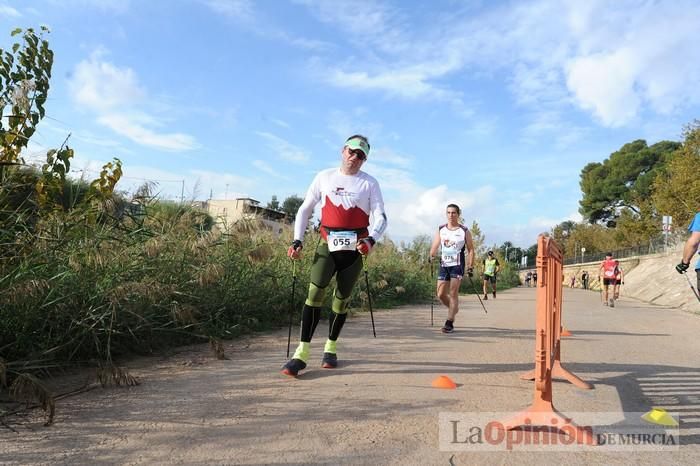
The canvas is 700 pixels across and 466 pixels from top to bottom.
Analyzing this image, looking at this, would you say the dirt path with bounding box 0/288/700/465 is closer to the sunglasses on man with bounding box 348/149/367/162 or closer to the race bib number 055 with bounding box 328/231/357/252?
the race bib number 055 with bounding box 328/231/357/252

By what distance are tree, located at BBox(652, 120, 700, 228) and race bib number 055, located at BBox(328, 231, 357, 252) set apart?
34.8m

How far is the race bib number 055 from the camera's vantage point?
4832mm

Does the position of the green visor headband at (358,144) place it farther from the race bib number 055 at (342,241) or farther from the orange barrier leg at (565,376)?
the orange barrier leg at (565,376)

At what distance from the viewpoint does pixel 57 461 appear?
2607 millimetres

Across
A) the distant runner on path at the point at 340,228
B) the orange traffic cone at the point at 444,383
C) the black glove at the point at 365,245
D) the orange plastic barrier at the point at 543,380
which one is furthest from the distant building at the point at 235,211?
the orange plastic barrier at the point at 543,380

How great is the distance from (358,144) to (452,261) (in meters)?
3.88

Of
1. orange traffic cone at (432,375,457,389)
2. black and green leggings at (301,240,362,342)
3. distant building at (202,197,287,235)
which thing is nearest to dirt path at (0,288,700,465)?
orange traffic cone at (432,375,457,389)

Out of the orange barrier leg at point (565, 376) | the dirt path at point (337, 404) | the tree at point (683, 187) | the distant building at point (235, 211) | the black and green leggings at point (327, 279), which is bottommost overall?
the dirt path at point (337, 404)

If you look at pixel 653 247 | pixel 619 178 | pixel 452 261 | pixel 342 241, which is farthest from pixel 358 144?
pixel 619 178

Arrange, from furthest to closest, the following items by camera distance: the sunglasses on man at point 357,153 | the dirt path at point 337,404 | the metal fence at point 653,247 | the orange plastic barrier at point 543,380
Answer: the metal fence at point 653,247, the sunglasses on man at point 357,153, the orange plastic barrier at point 543,380, the dirt path at point 337,404

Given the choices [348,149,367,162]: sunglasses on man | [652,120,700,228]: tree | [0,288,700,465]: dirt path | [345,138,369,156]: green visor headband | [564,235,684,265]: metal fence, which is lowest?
[0,288,700,465]: dirt path

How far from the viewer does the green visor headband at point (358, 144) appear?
5039 mm

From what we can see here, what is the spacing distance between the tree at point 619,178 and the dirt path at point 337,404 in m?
67.6

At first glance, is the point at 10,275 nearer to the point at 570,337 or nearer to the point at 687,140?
the point at 570,337
